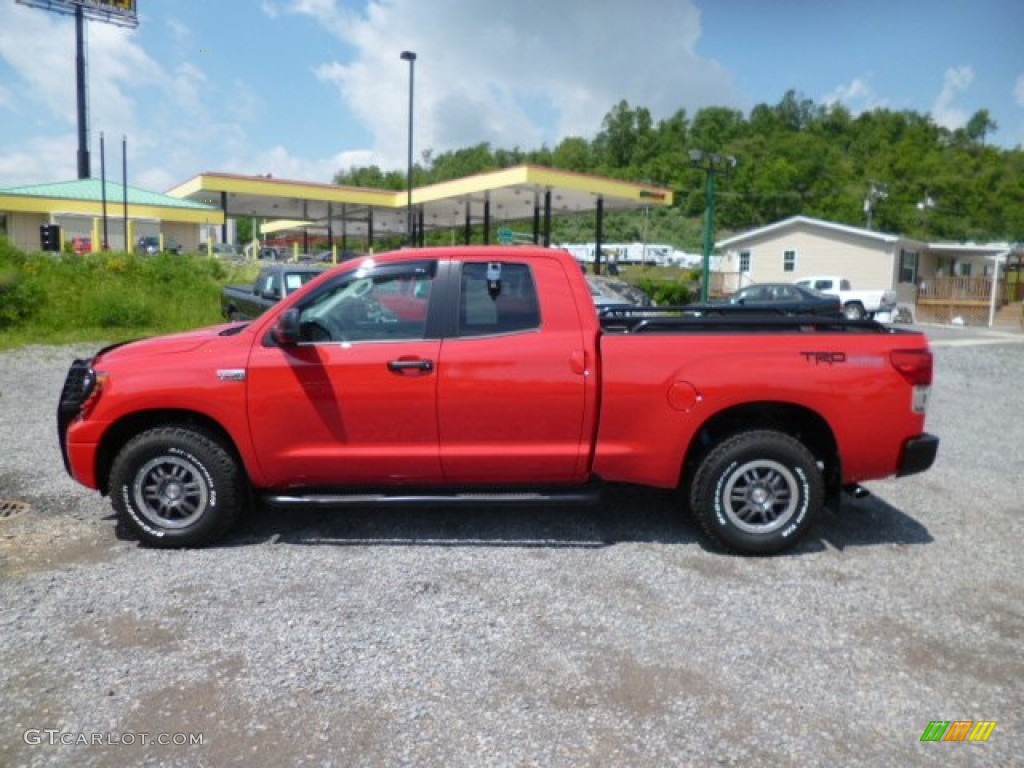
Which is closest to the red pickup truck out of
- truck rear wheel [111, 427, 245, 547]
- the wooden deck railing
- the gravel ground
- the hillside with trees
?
truck rear wheel [111, 427, 245, 547]

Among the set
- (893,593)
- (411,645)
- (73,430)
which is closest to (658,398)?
(893,593)

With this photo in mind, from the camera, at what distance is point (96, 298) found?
18219 mm

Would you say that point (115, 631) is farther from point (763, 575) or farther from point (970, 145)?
point (970, 145)

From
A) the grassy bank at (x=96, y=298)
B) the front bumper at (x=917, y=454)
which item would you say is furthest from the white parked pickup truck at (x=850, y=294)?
the front bumper at (x=917, y=454)

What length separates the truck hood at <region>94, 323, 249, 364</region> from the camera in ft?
15.4

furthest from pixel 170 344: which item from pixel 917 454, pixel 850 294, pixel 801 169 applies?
pixel 801 169

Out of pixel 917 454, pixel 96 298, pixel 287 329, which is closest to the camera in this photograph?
pixel 287 329

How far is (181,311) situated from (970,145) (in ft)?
306

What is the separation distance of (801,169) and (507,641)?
3763 inches

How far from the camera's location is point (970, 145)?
85688 mm

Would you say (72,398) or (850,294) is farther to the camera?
(850,294)

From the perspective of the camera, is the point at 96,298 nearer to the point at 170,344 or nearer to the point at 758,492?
the point at 170,344

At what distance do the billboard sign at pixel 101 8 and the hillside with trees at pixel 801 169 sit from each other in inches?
1534

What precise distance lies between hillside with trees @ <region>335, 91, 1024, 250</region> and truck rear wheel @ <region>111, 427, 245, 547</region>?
2357 inches
